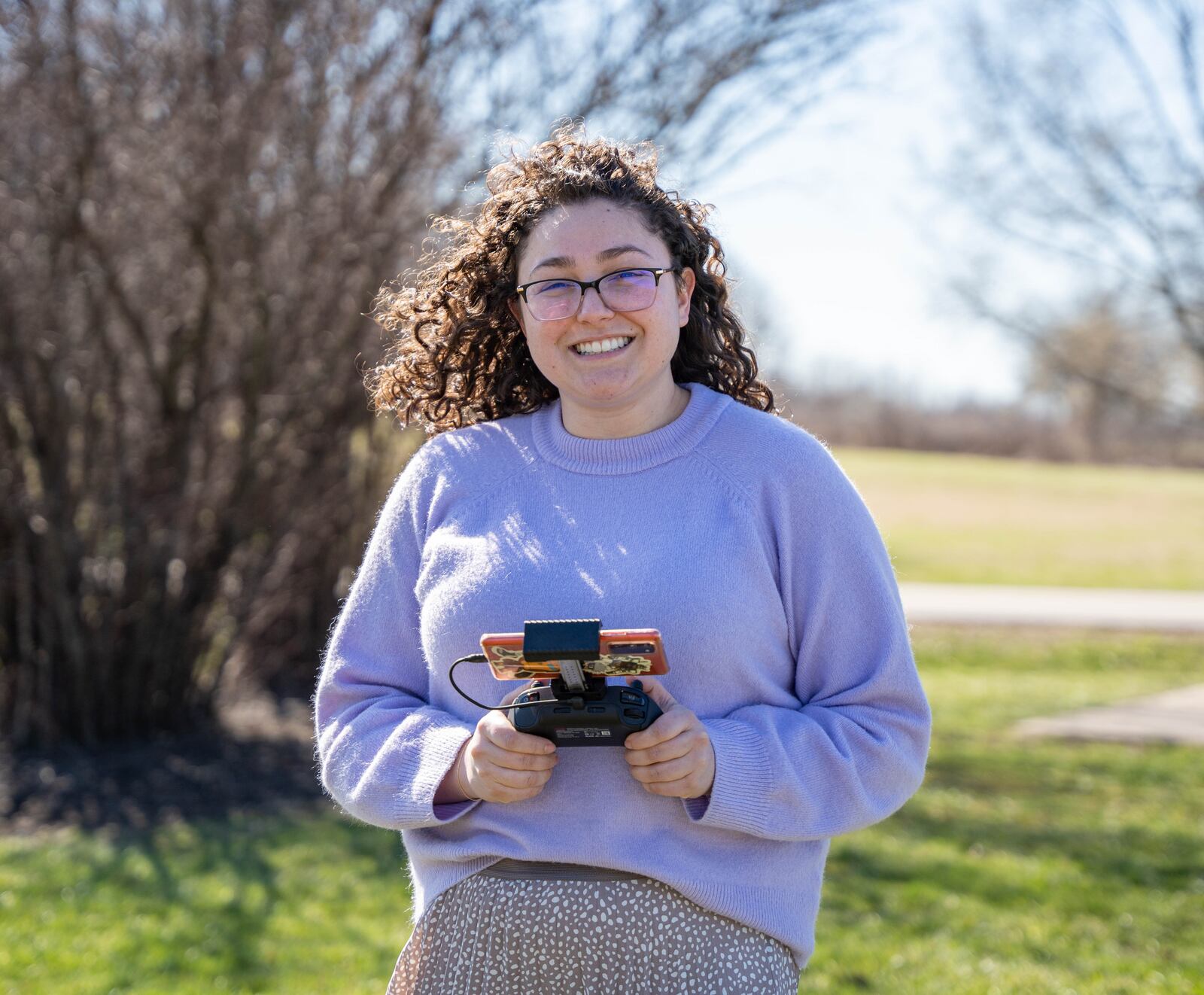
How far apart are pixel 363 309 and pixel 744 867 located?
479cm

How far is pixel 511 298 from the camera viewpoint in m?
2.32

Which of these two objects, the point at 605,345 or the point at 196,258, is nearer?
the point at 605,345

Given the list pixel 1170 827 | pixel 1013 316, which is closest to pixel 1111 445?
pixel 1013 316

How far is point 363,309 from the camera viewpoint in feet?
20.7

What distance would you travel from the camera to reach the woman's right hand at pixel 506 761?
1.83 metres

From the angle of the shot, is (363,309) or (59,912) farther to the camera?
(363,309)

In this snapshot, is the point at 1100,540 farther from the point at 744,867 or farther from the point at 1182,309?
the point at 744,867

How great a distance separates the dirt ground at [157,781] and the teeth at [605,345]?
13.9 feet

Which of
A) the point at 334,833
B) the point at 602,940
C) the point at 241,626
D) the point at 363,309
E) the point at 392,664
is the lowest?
the point at 334,833

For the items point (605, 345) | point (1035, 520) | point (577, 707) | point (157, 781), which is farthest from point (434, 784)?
point (1035, 520)

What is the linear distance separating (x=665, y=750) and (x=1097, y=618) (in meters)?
13.5

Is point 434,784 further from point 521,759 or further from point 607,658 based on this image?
point 607,658

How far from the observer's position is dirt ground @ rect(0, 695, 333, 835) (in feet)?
18.6

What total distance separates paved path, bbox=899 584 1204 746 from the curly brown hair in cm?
642
